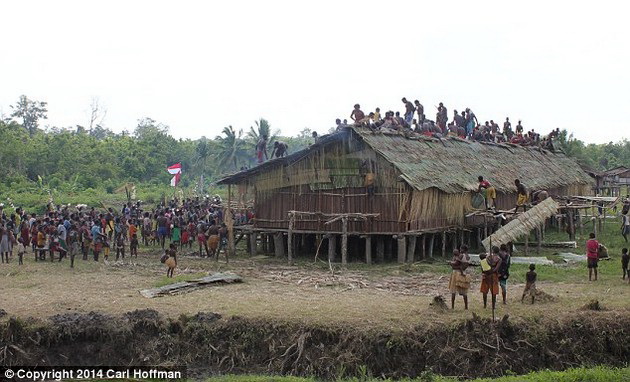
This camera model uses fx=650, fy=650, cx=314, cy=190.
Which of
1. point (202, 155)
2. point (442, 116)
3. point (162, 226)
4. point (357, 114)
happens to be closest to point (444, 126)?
point (442, 116)

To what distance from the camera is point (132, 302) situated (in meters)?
15.5

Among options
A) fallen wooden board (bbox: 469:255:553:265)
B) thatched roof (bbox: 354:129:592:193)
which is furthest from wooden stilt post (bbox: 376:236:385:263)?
fallen wooden board (bbox: 469:255:553:265)

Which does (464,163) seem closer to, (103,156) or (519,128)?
(519,128)

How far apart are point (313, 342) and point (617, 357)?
652 centimetres

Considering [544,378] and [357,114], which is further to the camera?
[357,114]

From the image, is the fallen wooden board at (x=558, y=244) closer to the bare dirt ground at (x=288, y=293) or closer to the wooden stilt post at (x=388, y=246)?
the wooden stilt post at (x=388, y=246)

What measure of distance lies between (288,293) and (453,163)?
1220cm

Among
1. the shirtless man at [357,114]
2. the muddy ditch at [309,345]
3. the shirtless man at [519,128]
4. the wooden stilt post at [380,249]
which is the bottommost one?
the muddy ditch at [309,345]

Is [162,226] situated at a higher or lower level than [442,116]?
lower

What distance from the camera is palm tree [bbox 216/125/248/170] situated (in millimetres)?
56781

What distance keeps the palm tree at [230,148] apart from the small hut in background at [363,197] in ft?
103

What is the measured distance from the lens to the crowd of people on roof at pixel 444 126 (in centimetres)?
2569

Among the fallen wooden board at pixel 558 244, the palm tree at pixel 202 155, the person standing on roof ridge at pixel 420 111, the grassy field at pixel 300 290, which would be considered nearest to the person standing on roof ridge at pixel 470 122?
the person standing on roof ridge at pixel 420 111

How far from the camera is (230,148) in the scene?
→ 57.1 m
